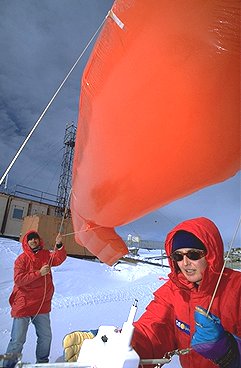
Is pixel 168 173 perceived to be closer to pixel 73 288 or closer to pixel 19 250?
pixel 73 288

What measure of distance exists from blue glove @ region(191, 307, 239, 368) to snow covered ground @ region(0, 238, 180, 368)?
3.20 ft

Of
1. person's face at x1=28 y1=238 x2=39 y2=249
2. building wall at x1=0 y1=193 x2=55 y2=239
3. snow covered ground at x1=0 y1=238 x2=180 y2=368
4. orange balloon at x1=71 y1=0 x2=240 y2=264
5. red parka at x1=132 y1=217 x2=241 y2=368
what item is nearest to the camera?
orange balloon at x1=71 y1=0 x2=240 y2=264

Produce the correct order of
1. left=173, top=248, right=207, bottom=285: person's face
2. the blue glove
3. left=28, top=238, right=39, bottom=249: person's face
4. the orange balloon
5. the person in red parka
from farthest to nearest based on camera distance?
left=28, top=238, right=39, bottom=249: person's face < the person in red parka < left=173, top=248, right=207, bottom=285: person's face < the blue glove < the orange balloon

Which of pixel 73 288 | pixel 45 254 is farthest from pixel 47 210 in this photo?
pixel 45 254

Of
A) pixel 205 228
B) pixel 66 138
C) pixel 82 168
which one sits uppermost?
pixel 66 138

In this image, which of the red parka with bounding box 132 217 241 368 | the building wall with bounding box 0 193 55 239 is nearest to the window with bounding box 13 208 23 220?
the building wall with bounding box 0 193 55 239

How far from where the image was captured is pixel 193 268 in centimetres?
135

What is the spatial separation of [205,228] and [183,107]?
2.45 feet

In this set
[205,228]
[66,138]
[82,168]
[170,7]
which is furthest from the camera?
[66,138]

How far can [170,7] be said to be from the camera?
0.80 meters

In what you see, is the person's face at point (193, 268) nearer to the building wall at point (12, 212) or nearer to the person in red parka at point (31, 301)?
the person in red parka at point (31, 301)

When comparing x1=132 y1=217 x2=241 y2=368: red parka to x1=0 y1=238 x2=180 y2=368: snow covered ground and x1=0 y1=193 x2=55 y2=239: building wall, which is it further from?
x1=0 y1=193 x2=55 y2=239: building wall

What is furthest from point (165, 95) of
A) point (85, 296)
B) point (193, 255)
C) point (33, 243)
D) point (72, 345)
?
point (85, 296)

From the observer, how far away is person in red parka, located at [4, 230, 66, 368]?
265cm
